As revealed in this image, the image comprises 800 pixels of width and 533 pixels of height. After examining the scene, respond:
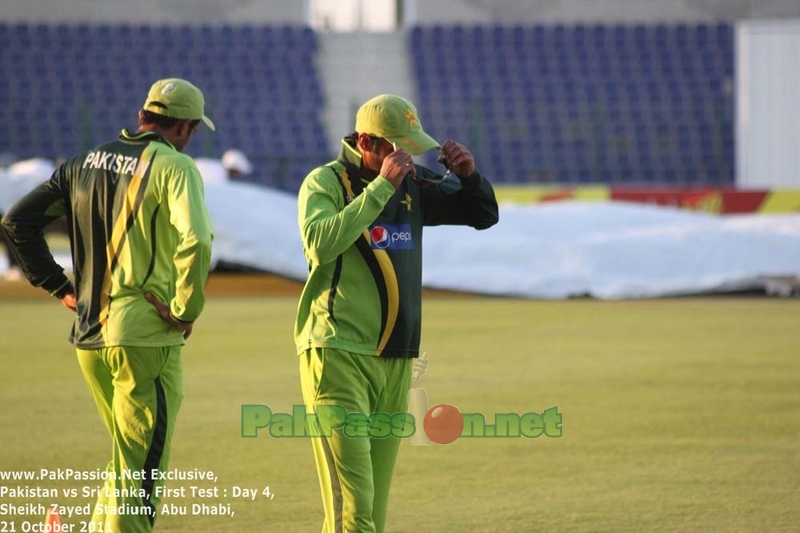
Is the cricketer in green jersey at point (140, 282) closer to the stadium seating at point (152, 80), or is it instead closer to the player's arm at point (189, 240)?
the player's arm at point (189, 240)

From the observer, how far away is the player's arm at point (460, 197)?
463cm

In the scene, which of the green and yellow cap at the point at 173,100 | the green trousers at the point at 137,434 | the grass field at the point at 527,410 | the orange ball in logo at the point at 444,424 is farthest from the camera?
the orange ball in logo at the point at 444,424

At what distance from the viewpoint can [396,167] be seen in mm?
4246

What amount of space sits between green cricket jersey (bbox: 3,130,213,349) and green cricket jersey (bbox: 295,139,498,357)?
1.24 ft

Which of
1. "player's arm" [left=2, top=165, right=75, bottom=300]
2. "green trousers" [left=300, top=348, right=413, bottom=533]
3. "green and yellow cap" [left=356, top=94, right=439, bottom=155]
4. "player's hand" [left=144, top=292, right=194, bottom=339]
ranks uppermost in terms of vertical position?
"green and yellow cap" [left=356, top=94, right=439, bottom=155]

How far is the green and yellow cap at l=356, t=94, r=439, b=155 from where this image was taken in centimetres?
437

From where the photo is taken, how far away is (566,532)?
5.46 m

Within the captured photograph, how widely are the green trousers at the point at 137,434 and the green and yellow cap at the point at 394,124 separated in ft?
3.45

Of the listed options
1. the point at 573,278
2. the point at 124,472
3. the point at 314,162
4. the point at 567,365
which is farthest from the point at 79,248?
the point at 314,162

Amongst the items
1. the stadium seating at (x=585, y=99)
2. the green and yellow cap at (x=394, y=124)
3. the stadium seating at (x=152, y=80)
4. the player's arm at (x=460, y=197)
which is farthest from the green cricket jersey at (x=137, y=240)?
the stadium seating at (x=152, y=80)

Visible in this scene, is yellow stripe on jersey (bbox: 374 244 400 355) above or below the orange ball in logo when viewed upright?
below

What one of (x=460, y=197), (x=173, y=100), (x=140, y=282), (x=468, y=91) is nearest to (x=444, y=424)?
(x=460, y=197)

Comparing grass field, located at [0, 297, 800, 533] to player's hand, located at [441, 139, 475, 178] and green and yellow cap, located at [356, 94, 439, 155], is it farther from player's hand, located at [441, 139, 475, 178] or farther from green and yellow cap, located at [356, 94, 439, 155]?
green and yellow cap, located at [356, 94, 439, 155]

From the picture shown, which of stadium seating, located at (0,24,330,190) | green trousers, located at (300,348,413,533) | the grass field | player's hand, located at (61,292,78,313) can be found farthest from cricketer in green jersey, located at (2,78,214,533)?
stadium seating, located at (0,24,330,190)
